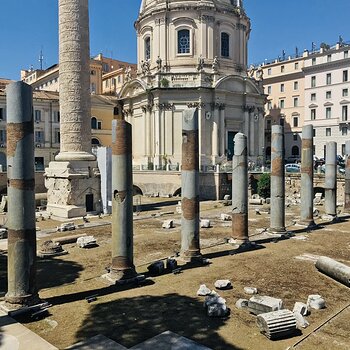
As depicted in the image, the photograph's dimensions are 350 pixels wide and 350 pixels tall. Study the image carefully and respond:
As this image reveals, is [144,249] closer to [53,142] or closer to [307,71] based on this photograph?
[53,142]

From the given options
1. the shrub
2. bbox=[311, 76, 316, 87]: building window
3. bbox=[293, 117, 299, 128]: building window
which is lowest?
the shrub

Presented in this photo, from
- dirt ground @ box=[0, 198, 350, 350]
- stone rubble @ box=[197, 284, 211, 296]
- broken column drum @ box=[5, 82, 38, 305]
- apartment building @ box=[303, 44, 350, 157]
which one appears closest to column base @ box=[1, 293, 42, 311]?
broken column drum @ box=[5, 82, 38, 305]

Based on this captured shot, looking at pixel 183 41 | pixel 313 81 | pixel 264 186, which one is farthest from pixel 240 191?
pixel 313 81

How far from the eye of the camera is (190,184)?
12.7 meters

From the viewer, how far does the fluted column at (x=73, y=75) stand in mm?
23250

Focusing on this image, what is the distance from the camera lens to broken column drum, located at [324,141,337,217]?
22.3m

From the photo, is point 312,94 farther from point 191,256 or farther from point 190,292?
point 190,292

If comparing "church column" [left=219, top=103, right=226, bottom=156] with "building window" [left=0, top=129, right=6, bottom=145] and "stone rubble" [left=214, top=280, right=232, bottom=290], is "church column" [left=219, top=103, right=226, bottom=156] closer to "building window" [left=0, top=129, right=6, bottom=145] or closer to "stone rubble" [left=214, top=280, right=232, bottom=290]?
"building window" [left=0, top=129, right=6, bottom=145]

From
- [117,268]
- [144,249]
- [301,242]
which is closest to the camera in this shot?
[117,268]

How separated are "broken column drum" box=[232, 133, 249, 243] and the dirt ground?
2.59ft

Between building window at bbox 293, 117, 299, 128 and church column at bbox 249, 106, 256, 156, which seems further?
building window at bbox 293, 117, 299, 128

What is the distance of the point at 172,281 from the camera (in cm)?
1094

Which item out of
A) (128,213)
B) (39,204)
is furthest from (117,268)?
(39,204)

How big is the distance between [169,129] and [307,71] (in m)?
24.7
